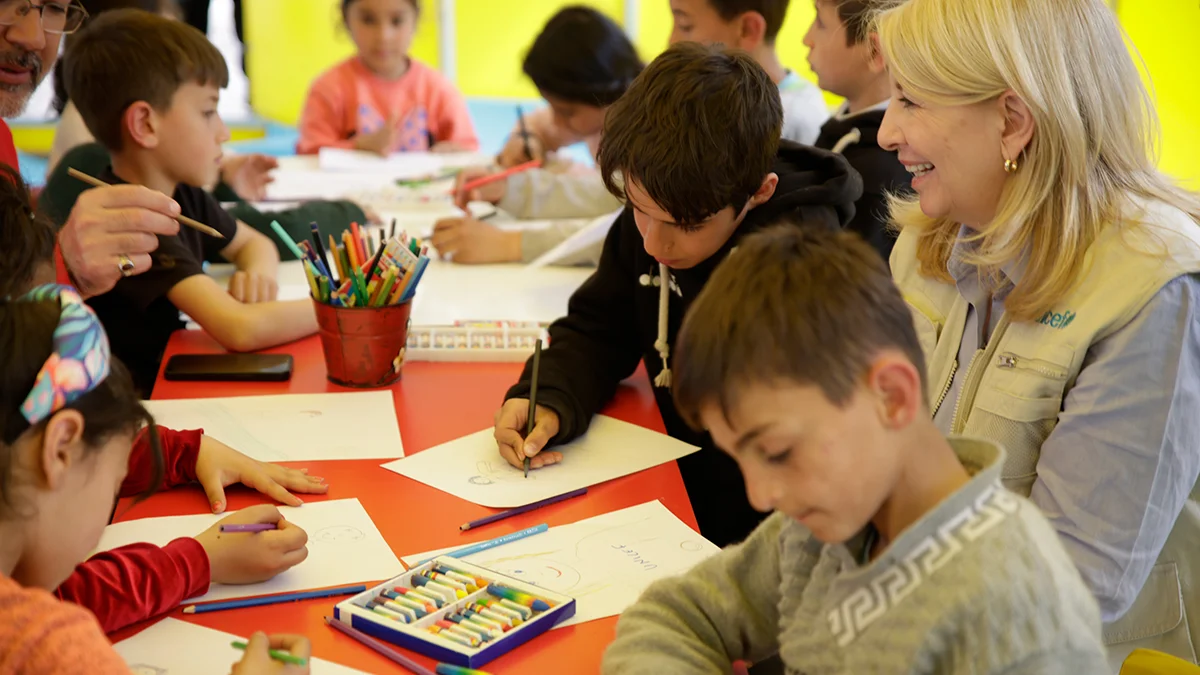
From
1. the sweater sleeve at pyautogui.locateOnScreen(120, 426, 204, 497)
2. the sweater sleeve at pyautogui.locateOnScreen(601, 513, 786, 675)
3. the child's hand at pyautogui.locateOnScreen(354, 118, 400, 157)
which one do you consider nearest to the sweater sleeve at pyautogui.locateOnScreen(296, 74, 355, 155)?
the child's hand at pyautogui.locateOnScreen(354, 118, 400, 157)

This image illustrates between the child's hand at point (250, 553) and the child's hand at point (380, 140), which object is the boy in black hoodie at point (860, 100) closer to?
the child's hand at point (250, 553)

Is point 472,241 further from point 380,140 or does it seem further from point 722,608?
point 722,608

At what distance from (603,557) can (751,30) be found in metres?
1.64

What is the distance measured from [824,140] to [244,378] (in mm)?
1150

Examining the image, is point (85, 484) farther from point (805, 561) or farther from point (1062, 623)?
point (1062, 623)

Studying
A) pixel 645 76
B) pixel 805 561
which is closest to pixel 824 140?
pixel 645 76

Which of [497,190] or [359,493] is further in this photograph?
[497,190]

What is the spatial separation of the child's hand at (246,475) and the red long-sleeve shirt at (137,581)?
18 cm

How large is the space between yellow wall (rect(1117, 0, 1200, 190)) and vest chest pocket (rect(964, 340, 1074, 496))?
1877 mm

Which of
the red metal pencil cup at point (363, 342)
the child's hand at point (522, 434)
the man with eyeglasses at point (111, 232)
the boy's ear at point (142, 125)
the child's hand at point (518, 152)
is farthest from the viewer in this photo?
the child's hand at point (518, 152)

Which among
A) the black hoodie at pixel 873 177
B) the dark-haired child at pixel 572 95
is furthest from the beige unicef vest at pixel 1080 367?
the dark-haired child at pixel 572 95

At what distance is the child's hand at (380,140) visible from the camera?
3299 mm

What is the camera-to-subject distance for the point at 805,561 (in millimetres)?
904

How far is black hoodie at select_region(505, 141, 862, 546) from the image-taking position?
1.50 metres
